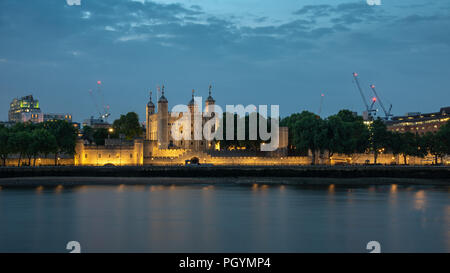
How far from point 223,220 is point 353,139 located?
60501mm

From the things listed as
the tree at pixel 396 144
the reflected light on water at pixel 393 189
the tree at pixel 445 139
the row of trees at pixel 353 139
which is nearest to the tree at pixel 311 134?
the row of trees at pixel 353 139

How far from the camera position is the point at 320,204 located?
5522 cm

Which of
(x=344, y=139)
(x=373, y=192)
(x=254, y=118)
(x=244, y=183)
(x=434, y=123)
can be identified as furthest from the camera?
(x=434, y=123)

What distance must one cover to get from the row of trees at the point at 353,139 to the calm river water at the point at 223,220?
2862 cm

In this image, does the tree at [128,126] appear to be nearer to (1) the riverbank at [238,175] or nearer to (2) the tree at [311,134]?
(1) the riverbank at [238,175]

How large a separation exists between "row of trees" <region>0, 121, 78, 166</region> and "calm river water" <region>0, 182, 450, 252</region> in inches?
682

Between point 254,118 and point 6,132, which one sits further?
point 254,118

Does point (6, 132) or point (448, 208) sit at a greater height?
point (6, 132)

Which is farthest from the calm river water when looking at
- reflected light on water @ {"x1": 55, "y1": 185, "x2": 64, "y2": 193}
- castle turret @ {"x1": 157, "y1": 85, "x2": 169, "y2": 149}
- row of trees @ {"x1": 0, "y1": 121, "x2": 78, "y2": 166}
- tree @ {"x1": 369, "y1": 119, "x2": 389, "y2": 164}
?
castle turret @ {"x1": 157, "y1": 85, "x2": 169, "y2": 149}

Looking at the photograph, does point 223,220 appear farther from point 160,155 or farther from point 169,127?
point 169,127

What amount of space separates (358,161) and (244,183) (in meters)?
40.1
